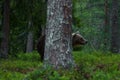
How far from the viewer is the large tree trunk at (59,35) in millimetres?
9969

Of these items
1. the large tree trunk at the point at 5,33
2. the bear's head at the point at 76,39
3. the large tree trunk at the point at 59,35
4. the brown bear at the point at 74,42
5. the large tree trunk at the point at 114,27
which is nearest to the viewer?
the large tree trunk at the point at 59,35

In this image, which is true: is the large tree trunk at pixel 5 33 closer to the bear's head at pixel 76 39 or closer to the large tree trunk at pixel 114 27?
the bear's head at pixel 76 39

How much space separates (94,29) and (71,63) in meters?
43.8

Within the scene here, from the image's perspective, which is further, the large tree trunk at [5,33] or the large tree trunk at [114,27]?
the large tree trunk at [114,27]

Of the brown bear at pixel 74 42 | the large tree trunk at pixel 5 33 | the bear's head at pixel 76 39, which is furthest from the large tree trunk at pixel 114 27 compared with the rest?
the large tree trunk at pixel 5 33

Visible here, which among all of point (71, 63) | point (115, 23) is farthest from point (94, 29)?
point (71, 63)

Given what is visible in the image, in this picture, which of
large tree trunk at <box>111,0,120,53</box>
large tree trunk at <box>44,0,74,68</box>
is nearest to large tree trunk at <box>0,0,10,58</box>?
large tree trunk at <box>111,0,120,53</box>

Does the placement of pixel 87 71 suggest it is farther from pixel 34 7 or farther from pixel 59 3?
pixel 34 7

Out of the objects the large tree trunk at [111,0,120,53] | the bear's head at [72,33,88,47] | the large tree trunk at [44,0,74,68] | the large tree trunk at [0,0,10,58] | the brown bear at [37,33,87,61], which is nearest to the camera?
the large tree trunk at [44,0,74,68]

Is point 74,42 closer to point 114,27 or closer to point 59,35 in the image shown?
point 114,27

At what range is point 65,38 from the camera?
33.1ft

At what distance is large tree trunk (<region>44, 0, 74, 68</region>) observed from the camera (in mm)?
9969

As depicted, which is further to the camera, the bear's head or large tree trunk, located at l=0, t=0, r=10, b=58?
the bear's head

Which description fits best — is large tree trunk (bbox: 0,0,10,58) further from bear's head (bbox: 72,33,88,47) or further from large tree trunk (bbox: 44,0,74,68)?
large tree trunk (bbox: 44,0,74,68)
